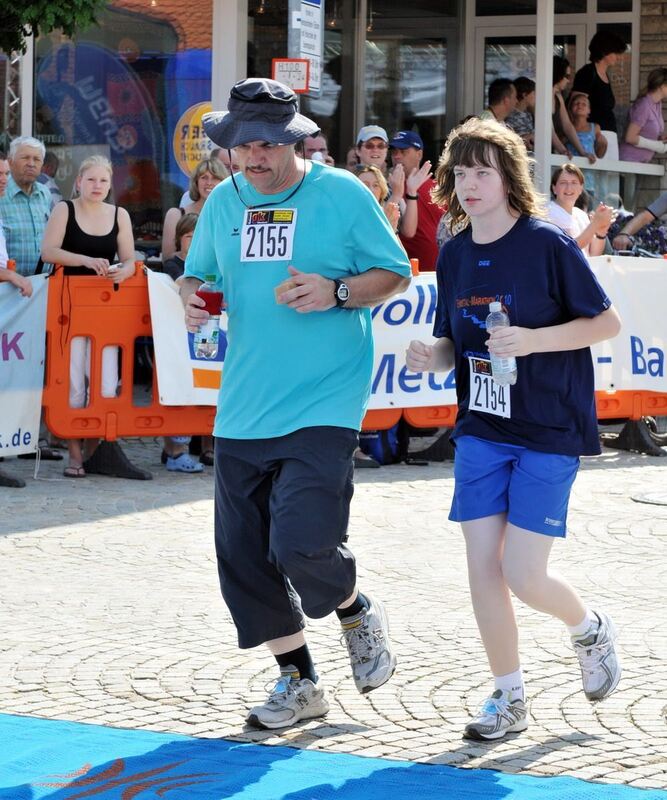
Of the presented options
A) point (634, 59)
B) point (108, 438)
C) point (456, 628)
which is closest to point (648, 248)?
point (634, 59)

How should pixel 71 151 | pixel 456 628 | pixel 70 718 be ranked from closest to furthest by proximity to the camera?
pixel 70 718
pixel 456 628
pixel 71 151

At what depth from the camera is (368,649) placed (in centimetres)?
505

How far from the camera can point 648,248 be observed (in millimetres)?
14734

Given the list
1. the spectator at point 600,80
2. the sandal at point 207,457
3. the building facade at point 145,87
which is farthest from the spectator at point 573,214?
the spectator at point 600,80

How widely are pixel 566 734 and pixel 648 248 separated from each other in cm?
1042

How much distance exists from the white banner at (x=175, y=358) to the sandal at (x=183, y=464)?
405mm

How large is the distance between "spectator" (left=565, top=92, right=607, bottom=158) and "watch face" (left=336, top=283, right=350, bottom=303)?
12006mm

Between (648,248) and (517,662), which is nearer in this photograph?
(517,662)

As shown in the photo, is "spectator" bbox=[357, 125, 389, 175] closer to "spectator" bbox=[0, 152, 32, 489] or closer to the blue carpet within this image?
"spectator" bbox=[0, 152, 32, 489]

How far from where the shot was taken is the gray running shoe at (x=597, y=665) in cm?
496

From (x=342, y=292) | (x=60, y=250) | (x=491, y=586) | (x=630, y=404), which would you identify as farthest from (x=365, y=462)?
(x=342, y=292)

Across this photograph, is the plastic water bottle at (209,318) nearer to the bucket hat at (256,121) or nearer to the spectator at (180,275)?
the bucket hat at (256,121)

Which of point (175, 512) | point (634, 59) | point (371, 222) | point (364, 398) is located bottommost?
point (175, 512)

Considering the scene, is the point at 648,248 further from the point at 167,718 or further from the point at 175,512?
the point at 167,718
